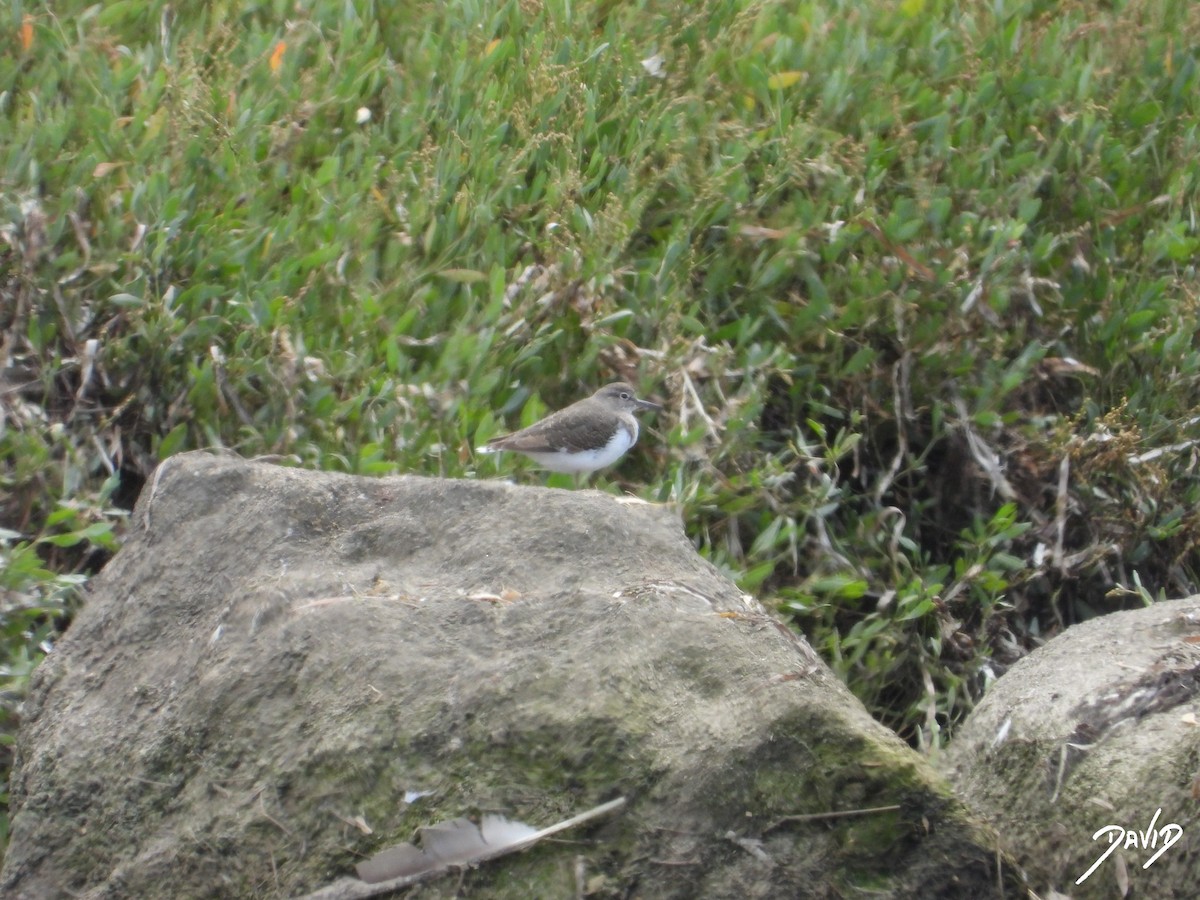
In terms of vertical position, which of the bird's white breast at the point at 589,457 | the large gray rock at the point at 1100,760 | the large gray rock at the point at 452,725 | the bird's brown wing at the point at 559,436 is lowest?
the bird's white breast at the point at 589,457

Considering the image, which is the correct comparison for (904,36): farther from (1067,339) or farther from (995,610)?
(995,610)

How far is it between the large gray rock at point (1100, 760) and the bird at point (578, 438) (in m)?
1.73

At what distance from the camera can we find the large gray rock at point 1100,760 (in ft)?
12.4

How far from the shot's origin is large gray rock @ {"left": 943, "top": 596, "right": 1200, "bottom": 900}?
12.4 feet

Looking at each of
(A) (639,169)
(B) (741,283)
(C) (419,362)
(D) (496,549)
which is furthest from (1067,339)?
(D) (496,549)

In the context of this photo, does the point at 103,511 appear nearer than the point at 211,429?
Yes

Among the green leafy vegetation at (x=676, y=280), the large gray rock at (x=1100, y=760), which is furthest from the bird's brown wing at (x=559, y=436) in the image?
the large gray rock at (x=1100, y=760)

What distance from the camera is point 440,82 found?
7070mm

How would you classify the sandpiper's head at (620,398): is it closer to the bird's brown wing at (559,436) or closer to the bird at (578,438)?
the bird at (578,438)

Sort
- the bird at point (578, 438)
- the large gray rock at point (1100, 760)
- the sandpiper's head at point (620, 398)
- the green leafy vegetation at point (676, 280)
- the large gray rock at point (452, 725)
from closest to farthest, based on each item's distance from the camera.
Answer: the large gray rock at point (452, 725) → the large gray rock at point (1100, 760) → the green leafy vegetation at point (676, 280) → the bird at point (578, 438) → the sandpiper's head at point (620, 398)

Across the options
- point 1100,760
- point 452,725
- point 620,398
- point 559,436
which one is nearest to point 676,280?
point 620,398

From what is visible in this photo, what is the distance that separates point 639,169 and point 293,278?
178cm

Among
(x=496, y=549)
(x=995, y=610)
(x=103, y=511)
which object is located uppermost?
(x=496, y=549)

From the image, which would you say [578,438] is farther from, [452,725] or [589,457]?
[452,725]
